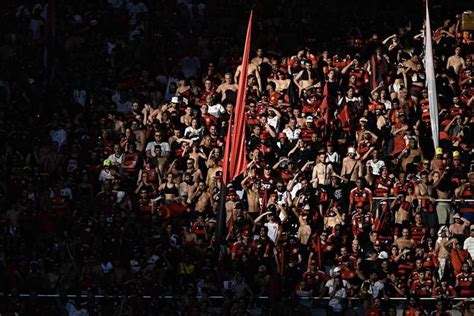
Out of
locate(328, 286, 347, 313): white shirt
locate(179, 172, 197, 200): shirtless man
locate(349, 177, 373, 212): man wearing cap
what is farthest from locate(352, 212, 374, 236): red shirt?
locate(179, 172, 197, 200): shirtless man

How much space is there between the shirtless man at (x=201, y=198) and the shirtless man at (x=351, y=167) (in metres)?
2.69

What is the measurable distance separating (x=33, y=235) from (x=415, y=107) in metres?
8.38

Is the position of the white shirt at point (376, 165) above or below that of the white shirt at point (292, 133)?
below

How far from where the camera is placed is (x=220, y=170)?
27.7m

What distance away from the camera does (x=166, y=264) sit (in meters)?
25.6

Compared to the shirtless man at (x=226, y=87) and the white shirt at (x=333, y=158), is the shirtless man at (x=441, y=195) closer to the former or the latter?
the white shirt at (x=333, y=158)

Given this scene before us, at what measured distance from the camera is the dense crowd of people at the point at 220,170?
25.0 metres

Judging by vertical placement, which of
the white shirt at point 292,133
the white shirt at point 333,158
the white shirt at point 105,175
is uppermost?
the white shirt at point 292,133

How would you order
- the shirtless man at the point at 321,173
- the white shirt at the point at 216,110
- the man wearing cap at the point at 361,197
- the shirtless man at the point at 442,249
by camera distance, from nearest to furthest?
the shirtless man at the point at 442,249 → the man wearing cap at the point at 361,197 → the shirtless man at the point at 321,173 → the white shirt at the point at 216,110

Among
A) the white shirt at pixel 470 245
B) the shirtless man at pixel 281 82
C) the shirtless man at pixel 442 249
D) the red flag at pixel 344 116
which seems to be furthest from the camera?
the shirtless man at pixel 281 82

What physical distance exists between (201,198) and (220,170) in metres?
0.77

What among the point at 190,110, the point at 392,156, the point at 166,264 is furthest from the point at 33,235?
the point at 392,156

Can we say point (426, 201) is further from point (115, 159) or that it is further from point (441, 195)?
point (115, 159)

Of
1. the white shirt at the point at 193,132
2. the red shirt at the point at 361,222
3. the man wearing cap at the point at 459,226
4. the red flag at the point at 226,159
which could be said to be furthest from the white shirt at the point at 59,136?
the man wearing cap at the point at 459,226
